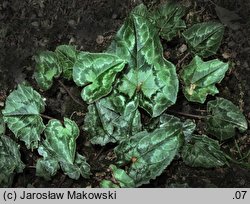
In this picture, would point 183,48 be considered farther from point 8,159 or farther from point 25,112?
point 8,159

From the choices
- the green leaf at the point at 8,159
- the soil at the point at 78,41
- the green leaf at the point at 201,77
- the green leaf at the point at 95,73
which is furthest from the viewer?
the soil at the point at 78,41

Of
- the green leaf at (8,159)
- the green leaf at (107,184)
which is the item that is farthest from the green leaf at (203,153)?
the green leaf at (8,159)

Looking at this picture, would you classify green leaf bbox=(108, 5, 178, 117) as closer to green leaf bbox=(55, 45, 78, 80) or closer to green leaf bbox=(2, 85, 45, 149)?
green leaf bbox=(55, 45, 78, 80)

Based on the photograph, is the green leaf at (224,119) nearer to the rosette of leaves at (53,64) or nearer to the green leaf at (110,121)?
the green leaf at (110,121)

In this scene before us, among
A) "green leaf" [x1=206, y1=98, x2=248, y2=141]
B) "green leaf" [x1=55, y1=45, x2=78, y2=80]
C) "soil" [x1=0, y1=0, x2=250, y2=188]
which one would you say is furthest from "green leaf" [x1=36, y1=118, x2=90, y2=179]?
"green leaf" [x1=206, y1=98, x2=248, y2=141]

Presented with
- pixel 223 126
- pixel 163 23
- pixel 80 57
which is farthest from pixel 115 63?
pixel 223 126

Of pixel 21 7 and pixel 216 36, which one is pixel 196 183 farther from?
pixel 21 7
